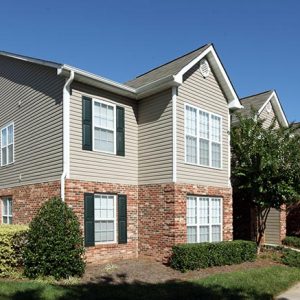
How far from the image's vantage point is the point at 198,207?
16.5 meters

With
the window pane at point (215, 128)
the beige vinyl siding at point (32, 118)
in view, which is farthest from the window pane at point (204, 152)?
the beige vinyl siding at point (32, 118)

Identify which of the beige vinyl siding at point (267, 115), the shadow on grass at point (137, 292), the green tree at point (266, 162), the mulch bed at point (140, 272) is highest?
the beige vinyl siding at point (267, 115)

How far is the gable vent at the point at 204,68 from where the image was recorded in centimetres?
1717

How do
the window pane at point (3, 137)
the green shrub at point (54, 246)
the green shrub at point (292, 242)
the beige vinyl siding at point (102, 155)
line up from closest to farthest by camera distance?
1. the green shrub at point (54, 246)
2. the beige vinyl siding at point (102, 155)
3. the window pane at point (3, 137)
4. the green shrub at point (292, 242)

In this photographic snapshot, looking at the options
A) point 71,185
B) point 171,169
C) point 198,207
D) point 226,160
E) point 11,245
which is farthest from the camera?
point 226,160

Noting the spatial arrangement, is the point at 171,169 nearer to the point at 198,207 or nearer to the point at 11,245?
the point at 198,207

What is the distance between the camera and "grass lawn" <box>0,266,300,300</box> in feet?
32.9

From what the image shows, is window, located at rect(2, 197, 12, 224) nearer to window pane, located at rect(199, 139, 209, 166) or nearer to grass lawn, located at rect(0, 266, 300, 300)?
grass lawn, located at rect(0, 266, 300, 300)

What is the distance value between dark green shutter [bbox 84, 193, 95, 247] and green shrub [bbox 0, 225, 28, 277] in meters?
2.13

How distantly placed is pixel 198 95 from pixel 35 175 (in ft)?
21.8

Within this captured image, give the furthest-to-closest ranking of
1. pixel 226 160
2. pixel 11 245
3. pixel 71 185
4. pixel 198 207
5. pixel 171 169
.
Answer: pixel 226 160
pixel 198 207
pixel 171 169
pixel 71 185
pixel 11 245

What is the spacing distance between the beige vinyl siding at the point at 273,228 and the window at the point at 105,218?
10.9 metres

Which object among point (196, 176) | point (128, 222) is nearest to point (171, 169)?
point (196, 176)

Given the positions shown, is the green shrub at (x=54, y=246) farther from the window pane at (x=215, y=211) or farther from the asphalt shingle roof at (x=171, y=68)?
the asphalt shingle roof at (x=171, y=68)
